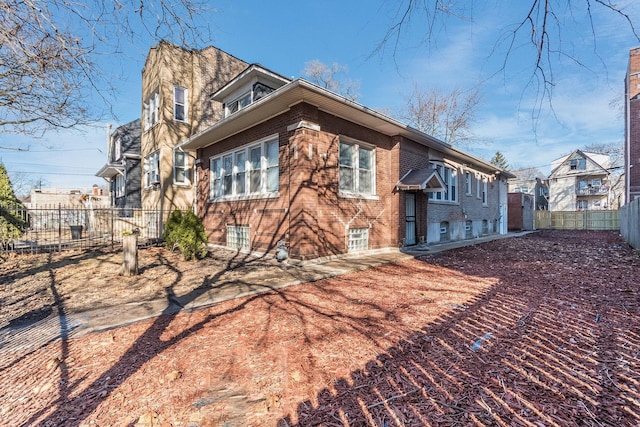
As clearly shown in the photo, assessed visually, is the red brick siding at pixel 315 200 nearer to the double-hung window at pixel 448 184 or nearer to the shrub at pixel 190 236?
the shrub at pixel 190 236

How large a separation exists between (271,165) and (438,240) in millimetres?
8690

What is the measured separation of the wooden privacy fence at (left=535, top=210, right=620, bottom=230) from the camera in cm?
2784

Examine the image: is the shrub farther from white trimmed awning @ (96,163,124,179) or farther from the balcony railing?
the balcony railing

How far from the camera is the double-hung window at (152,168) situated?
49.8 feet

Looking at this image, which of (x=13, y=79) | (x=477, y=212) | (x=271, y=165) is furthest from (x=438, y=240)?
(x=13, y=79)

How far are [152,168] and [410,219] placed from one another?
13458 mm

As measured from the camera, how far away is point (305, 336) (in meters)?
3.56

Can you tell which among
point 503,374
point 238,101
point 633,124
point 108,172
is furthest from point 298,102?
point 633,124

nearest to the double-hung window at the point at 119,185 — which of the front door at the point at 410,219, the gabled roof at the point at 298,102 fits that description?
the gabled roof at the point at 298,102

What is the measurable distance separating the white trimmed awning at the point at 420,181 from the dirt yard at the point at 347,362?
5.38 metres

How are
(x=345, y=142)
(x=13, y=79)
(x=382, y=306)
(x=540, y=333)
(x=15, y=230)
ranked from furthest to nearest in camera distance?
(x=15, y=230), (x=345, y=142), (x=13, y=79), (x=382, y=306), (x=540, y=333)

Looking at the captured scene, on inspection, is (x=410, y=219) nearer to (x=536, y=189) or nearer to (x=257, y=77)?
(x=257, y=77)

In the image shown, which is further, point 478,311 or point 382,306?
point 382,306

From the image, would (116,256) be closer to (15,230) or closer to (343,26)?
(15,230)
